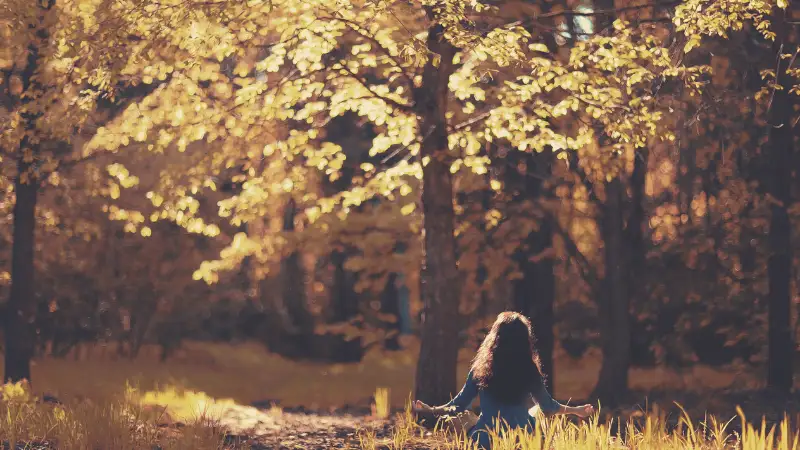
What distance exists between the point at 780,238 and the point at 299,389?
9.19 metres

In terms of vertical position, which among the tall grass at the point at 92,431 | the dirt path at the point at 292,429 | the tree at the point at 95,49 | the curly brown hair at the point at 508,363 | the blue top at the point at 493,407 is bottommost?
the dirt path at the point at 292,429

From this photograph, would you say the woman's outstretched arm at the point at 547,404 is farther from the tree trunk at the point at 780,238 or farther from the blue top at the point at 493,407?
the tree trunk at the point at 780,238

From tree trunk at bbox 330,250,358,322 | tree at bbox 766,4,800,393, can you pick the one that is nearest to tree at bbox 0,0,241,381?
tree at bbox 766,4,800,393

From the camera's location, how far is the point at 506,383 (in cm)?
755

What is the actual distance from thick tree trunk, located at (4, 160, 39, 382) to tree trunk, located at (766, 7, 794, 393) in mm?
10778

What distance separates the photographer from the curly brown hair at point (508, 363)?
7453mm

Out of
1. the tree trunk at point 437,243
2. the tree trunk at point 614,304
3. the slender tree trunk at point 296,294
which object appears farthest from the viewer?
the slender tree trunk at point 296,294

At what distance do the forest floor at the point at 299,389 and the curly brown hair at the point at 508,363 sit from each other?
4.34 ft

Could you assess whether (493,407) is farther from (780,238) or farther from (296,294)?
(296,294)

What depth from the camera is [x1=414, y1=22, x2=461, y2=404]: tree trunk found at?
1183 cm

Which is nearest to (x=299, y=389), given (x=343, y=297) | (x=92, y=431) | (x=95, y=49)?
(x=343, y=297)

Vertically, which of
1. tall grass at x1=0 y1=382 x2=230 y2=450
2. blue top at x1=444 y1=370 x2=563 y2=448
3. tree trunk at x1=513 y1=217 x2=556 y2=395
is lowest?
tall grass at x1=0 y1=382 x2=230 y2=450

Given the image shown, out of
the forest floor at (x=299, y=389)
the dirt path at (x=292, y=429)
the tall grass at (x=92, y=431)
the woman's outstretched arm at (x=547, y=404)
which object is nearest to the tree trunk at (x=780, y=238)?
the forest floor at (x=299, y=389)

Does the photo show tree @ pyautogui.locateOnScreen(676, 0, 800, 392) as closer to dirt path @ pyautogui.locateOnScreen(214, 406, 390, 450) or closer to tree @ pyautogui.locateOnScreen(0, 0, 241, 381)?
dirt path @ pyautogui.locateOnScreen(214, 406, 390, 450)
